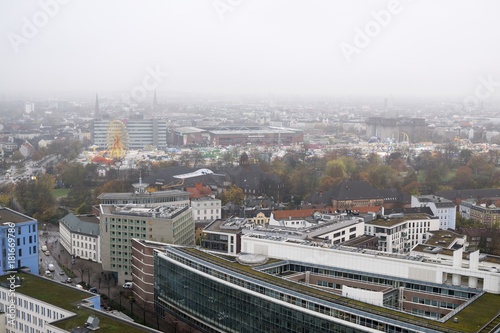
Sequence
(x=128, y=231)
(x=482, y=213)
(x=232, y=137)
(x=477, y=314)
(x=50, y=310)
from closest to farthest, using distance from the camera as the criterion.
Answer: (x=477, y=314), (x=50, y=310), (x=128, y=231), (x=482, y=213), (x=232, y=137)

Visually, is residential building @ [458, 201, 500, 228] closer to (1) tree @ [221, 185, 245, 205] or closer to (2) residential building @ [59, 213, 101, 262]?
(1) tree @ [221, 185, 245, 205]

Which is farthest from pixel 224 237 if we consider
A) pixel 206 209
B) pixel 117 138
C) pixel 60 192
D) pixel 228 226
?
pixel 117 138

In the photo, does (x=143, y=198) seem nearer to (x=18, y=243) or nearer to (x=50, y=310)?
(x=18, y=243)

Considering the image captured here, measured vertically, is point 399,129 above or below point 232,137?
above

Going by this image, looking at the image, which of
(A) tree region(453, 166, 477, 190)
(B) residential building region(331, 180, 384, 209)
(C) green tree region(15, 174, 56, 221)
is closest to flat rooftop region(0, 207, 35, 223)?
(C) green tree region(15, 174, 56, 221)

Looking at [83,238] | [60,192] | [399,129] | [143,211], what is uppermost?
[143,211]

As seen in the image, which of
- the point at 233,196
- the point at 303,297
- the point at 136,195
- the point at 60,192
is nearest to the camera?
the point at 303,297
